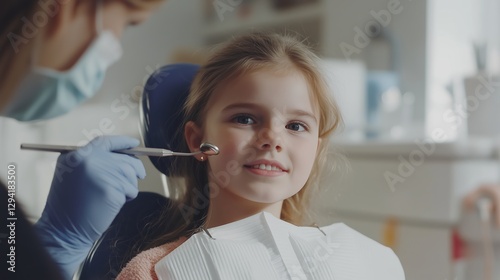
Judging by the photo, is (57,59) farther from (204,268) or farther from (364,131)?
(364,131)

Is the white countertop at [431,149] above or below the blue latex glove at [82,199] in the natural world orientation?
above

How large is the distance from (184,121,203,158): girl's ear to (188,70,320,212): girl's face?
1 cm

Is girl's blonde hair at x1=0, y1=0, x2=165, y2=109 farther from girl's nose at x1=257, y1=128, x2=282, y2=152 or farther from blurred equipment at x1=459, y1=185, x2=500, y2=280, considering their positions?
blurred equipment at x1=459, y1=185, x2=500, y2=280

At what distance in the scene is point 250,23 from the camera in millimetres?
1929

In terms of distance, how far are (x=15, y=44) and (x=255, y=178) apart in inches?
10.1

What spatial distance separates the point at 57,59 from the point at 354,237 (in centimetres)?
34

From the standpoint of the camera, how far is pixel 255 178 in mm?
512

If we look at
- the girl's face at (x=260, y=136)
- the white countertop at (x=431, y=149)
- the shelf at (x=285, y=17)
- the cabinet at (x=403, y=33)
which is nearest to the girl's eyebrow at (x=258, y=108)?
the girl's face at (x=260, y=136)

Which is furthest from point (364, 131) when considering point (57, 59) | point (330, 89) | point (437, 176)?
point (57, 59)

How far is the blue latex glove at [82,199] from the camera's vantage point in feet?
1.58

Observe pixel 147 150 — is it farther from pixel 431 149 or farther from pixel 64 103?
pixel 431 149

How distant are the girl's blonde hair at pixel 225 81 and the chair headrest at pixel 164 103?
0.06 ft

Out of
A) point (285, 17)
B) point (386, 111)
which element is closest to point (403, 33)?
point (386, 111)

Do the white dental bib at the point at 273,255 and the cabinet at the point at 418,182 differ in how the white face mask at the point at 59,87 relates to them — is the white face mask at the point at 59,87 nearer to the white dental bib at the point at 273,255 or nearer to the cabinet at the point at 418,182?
the white dental bib at the point at 273,255
